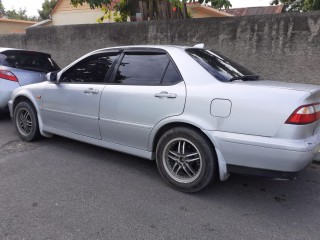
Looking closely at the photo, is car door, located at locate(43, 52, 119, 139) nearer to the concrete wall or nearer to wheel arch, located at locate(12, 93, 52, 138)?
wheel arch, located at locate(12, 93, 52, 138)

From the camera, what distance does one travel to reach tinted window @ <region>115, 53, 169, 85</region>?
3623 millimetres

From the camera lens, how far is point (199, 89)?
3240 mm

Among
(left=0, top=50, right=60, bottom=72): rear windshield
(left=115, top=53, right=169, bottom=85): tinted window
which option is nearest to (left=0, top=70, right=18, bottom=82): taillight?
(left=0, top=50, right=60, bottom=72): rear windshield

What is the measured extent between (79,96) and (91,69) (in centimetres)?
41

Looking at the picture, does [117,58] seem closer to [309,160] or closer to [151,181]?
[151,181]

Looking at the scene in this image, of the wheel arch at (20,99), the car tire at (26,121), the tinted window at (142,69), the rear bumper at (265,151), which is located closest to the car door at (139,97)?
the tinted window at (142,69)

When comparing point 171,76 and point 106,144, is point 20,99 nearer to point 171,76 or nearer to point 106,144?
point 106,144

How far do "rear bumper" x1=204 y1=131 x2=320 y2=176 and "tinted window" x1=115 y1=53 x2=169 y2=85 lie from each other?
0.99 meters

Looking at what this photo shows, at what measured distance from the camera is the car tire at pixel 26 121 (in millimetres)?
4961

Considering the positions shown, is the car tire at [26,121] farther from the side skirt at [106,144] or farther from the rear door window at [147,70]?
the rear door window at [147,70]

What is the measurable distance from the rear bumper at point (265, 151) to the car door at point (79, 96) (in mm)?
1723

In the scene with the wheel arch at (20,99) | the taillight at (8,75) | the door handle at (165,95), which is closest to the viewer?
the door handle at (165,95)

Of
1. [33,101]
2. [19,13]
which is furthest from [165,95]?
[19,13]

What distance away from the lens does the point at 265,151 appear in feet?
9.35
